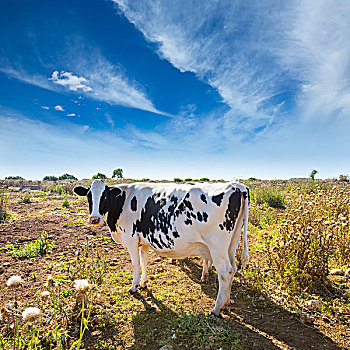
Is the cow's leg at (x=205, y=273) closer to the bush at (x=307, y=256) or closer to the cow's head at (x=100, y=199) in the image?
the bush at (x=307, y=256)

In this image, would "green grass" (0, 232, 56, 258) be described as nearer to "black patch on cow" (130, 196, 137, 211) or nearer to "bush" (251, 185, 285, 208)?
"black patch on cow" (130, 196, 137, 211)

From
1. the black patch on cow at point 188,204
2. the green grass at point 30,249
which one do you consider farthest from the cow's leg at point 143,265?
the green grass at point 30,249

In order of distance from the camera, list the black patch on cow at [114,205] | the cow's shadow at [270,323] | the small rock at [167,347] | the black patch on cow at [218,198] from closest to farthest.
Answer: the small rock at [167,347] → the cow's shadow at [270,323] → the black patch on cow at [218,198] → the black patch on cow at [114,205]

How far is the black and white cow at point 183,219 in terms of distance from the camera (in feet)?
13.9

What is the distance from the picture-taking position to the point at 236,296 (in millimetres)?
Answer: 4957

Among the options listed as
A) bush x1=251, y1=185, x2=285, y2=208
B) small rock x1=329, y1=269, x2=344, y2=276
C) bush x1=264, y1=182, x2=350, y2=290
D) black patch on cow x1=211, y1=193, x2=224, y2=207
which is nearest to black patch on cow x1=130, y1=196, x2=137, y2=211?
black patch on cow x1=211, y1=193, x2=224, y2=207

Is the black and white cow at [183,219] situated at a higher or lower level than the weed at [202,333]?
higher

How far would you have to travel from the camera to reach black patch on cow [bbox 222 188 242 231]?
13.9 feet

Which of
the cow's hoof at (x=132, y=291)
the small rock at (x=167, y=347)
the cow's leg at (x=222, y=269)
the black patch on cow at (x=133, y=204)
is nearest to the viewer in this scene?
the small rock at (x=167, y=347)

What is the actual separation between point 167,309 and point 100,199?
2.62m

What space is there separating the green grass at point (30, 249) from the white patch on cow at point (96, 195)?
3.35 metres

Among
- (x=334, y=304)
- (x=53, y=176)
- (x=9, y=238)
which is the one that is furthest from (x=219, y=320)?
(x=53, y=176)

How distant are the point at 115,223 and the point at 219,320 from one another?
2.98 meters

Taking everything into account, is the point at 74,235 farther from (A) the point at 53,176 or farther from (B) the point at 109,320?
(A) the point at 53,176
